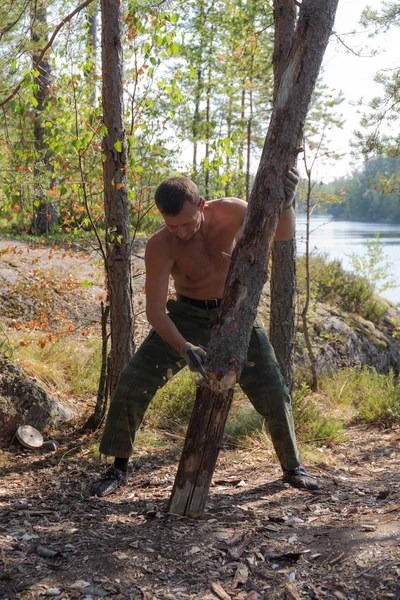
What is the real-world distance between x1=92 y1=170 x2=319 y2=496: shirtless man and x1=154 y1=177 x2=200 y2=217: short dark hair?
0.17 metres

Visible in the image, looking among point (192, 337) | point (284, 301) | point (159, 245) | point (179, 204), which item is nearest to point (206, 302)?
point (192, 337)

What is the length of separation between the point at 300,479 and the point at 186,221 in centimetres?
172

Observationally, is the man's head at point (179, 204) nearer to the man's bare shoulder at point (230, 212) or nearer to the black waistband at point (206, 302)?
the man's bare shoulder at point (230, 212)

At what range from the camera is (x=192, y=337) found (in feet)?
13.1

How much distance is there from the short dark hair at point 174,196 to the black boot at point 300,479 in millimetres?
1749

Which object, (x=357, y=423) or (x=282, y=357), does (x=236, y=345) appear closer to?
(x=282, y=357)

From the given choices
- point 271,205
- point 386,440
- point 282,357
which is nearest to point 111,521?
point 271,205

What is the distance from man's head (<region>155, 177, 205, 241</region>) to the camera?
3.55m

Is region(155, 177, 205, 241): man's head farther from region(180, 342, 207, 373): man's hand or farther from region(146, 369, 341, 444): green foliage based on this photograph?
region(146, 369, 341, 444): green foliage

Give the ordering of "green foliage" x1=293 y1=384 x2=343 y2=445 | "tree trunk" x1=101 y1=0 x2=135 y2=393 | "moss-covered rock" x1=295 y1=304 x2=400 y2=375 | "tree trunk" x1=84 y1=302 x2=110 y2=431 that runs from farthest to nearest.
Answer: "moss-covered rock" x1=295 y1=304 x2=400 y2=375, "green foliage" x1=293 y1=384 x2=343 y2=445, "tree trunk" x1=84 y1=302 x2=110 y2=431, "tree trunk" x1=101 y1=0 x2=135 y2=393

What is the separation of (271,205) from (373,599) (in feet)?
6.12

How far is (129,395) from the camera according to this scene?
12.8ft

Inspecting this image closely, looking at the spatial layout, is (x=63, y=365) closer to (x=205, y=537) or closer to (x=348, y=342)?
(x=205, y=537)

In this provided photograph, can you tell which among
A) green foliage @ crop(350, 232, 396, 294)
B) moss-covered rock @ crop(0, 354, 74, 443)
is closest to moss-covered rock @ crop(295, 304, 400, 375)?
green foliage @ crop(350, 232, 396, 294)
